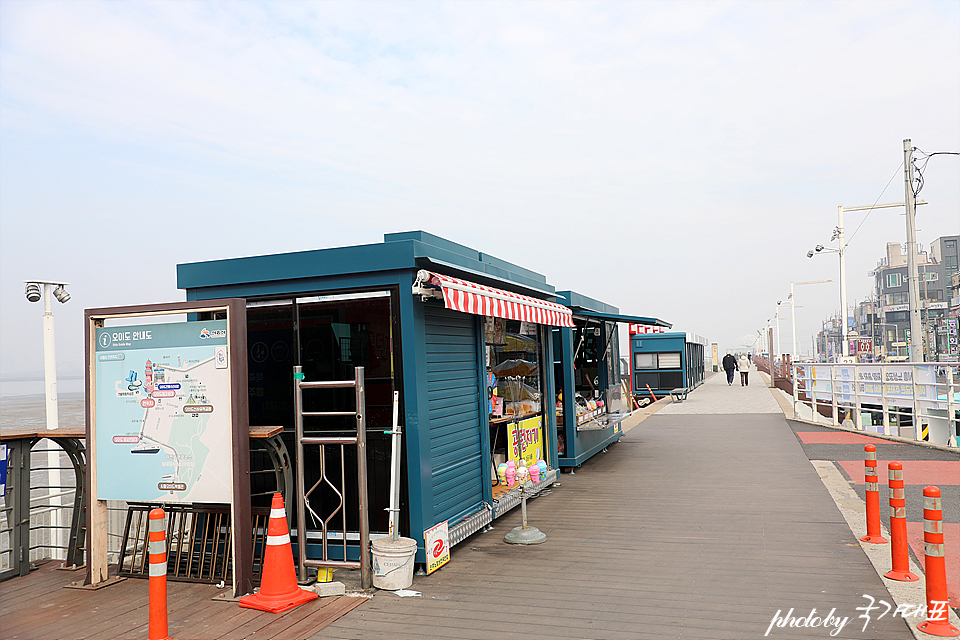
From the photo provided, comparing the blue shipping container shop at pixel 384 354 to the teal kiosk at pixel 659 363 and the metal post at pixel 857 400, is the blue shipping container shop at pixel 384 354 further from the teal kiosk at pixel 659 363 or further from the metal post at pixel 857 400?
the teal kiosk at pixel 659 363

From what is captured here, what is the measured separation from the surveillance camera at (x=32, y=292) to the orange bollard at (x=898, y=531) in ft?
27.4

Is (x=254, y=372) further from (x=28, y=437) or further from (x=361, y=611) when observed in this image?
(x=361, y=611)

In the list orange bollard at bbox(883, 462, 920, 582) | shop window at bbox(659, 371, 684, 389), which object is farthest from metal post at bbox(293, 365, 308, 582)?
shop window at bbox(659, 371, 684, 389)

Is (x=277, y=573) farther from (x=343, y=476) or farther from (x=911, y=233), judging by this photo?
(x=911, y=233)

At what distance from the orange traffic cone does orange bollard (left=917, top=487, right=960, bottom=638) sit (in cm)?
428

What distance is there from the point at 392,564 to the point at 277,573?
0.87 meters

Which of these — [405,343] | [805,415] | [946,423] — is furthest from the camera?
[805,415]

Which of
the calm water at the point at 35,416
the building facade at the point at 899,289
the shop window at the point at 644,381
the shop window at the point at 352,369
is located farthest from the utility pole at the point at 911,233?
the building facade at the point at 899,289

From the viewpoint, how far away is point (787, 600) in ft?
16.0

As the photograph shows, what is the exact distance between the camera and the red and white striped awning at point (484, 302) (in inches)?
224

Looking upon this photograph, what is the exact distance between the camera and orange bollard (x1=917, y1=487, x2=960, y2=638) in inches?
165

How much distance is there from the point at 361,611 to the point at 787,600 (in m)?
3.09

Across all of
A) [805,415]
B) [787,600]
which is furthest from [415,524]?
[805,415]

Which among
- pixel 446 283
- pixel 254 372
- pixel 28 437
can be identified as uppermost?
pixel 446 283
